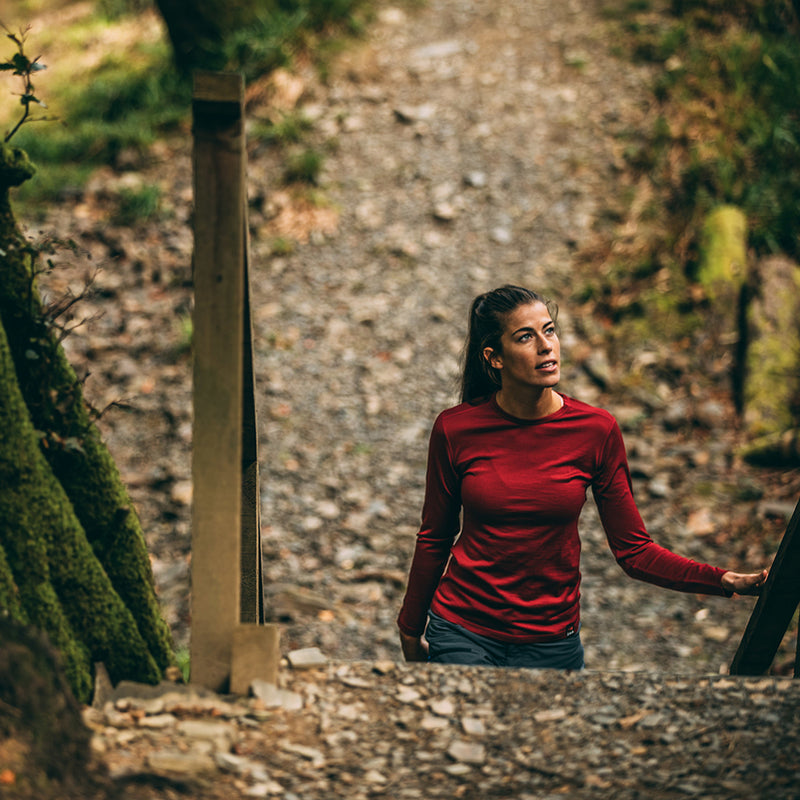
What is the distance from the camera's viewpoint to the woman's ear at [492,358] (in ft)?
8.30

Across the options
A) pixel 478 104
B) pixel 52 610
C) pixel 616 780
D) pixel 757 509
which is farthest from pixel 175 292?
pixel 616 780

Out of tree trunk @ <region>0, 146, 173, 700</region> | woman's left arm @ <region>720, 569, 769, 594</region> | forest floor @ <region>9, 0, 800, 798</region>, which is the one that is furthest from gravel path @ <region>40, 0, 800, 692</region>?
tree trunk @ <region>0, 146, 173, 700</region>

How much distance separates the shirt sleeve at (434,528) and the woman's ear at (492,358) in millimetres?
237

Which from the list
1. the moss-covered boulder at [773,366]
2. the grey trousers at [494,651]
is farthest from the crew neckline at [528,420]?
the moss-covered boulder at [773,366]

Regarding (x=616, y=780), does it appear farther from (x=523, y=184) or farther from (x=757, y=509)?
(x=523, y=184)

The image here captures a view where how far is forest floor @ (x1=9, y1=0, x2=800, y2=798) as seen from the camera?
16.1 feet

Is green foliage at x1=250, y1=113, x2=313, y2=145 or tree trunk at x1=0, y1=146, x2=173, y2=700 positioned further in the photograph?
green foliage at x1=250, y1=113, x2=313, y2=145

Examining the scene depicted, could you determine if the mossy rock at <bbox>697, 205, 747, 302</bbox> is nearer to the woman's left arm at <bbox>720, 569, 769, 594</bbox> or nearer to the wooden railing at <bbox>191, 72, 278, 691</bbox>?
the woman's left arm at <bbox>720, 569, 769, 594</bbox>

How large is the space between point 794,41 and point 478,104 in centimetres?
277

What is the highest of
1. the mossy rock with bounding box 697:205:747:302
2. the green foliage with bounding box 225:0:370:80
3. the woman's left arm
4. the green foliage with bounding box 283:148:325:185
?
the green foliage with bounding box 225:0:370:80

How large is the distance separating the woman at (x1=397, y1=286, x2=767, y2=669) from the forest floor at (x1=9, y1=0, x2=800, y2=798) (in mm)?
2058

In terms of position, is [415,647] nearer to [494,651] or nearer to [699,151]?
[494,651]

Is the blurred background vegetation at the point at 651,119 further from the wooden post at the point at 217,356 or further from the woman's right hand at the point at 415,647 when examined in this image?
the wooden post at the point at 217,356

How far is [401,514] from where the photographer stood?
5.30m
